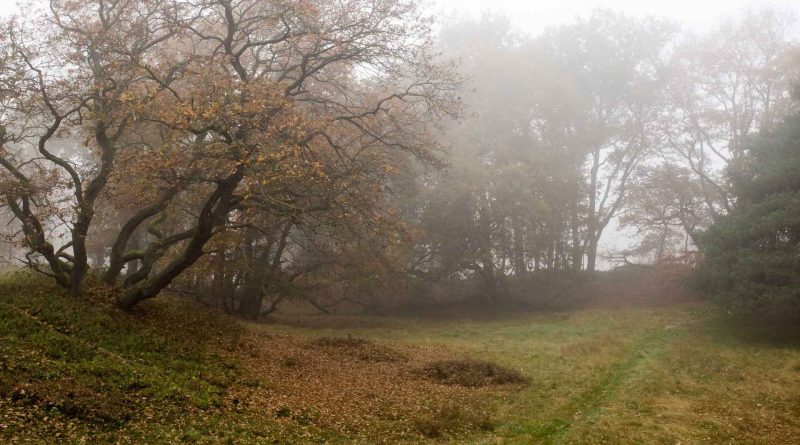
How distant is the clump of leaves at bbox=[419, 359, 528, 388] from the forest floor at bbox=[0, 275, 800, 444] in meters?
0.05

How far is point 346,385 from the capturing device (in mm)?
12719

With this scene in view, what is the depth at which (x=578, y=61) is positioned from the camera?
38.3 meters

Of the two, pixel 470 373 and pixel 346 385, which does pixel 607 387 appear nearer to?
pixel 470 373

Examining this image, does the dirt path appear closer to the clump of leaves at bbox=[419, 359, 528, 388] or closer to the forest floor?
the forest floor

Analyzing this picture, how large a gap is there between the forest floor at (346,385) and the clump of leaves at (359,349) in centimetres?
8

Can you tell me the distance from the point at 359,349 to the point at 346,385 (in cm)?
457

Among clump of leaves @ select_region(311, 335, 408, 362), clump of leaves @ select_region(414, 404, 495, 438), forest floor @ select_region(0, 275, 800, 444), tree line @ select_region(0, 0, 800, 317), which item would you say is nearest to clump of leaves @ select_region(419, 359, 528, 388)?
forest floor @ select_region(0, 275, 800, 444)

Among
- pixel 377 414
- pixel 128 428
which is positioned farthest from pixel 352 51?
pixel 128 428

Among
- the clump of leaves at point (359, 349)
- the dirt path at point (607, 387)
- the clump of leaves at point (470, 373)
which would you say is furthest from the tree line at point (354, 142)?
the dirt path at point (607, 387)

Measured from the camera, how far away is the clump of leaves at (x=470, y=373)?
45.1 ft

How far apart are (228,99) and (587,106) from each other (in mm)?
31397

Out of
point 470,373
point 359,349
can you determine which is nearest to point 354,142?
point 359,349

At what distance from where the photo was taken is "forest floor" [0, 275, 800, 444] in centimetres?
848

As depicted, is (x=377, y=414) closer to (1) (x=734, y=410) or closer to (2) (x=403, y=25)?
(1) (x=734, y=410)
